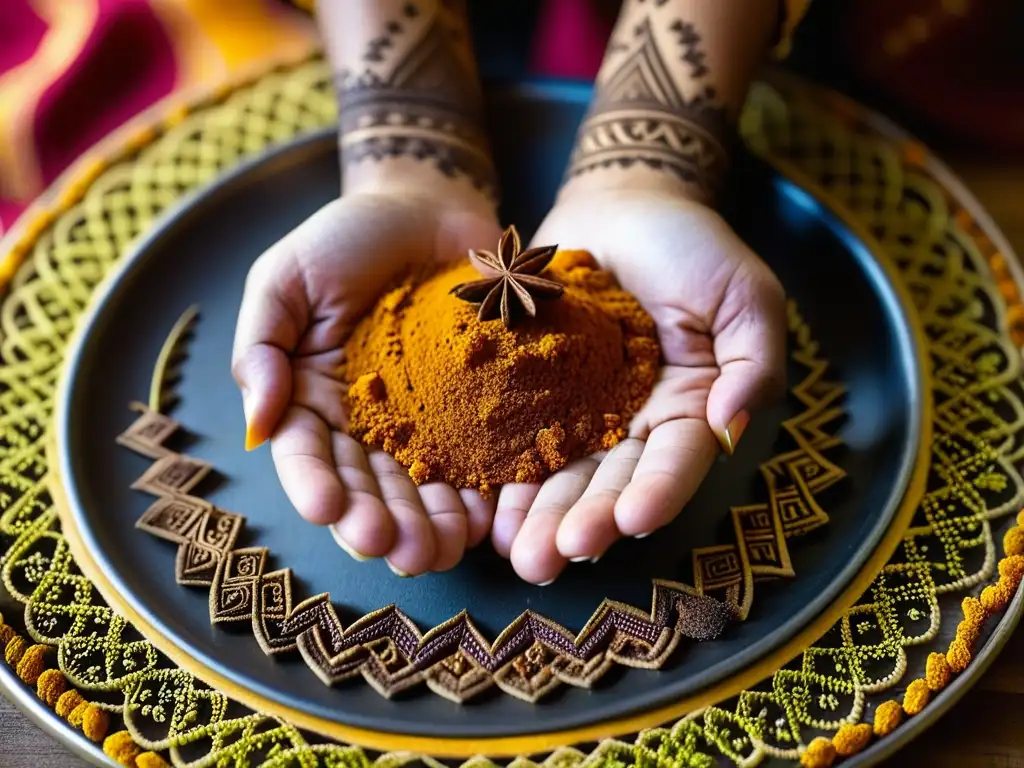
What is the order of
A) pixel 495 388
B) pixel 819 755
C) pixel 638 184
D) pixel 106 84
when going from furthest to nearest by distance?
1. pixel 106 84
2. pixel 638 184
3. pixel 495 388
4. pixel 819 755

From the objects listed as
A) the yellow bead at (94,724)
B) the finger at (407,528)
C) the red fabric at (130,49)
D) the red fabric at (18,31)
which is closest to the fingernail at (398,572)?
the finger at (407,528)

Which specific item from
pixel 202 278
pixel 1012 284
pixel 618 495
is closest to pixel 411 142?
pixel 202 278

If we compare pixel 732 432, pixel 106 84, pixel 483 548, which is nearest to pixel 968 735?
pixel 732 432

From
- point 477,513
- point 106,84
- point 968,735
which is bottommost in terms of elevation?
point 968,735

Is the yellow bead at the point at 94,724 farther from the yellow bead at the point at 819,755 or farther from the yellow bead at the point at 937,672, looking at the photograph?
the yellow bead at the point at 937,672

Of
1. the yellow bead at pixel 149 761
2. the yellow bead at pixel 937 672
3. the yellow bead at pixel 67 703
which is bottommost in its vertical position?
the yellow bead at pixel 149 761

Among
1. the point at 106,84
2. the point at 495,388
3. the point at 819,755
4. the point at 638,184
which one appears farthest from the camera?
the point at 106,84

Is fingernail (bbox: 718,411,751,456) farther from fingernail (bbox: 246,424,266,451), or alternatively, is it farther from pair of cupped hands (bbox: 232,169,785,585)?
fingernail (bbox: 246,424,266,451)

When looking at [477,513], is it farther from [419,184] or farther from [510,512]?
[419,184]
